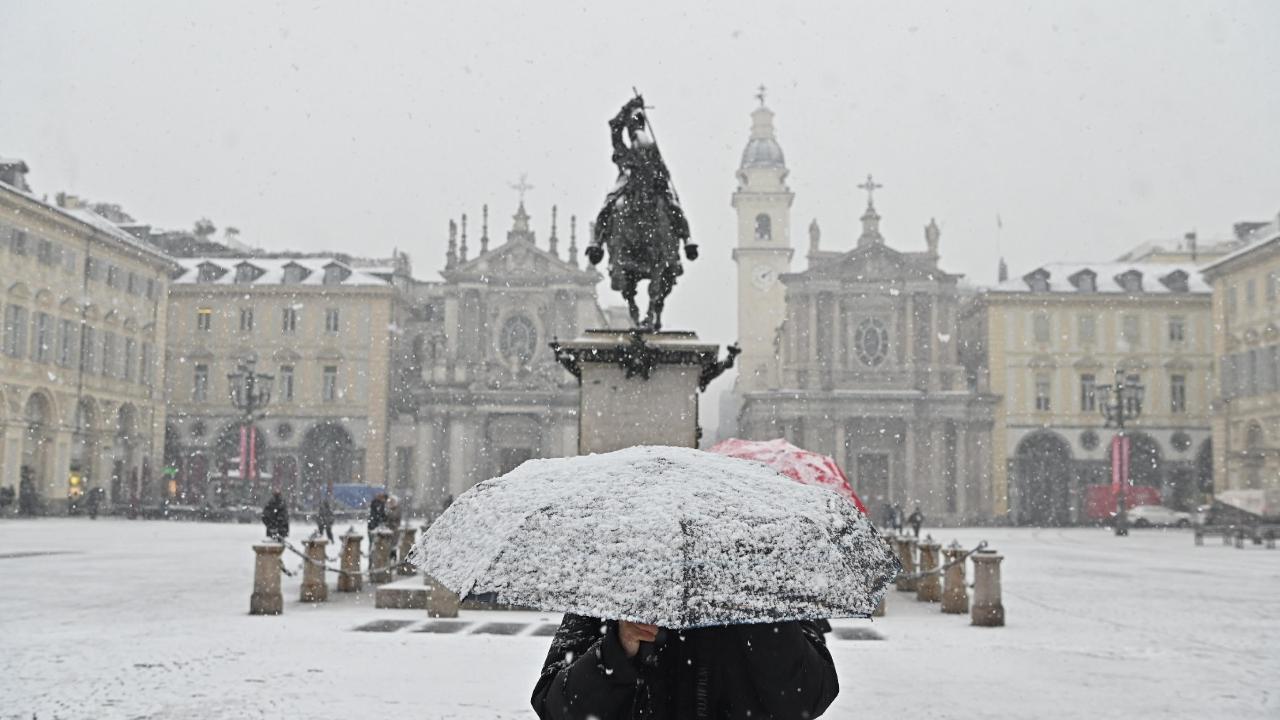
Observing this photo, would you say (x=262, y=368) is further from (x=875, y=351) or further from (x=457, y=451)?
(x=875, y=351)

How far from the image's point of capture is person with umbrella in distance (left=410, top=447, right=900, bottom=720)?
269 centimetres

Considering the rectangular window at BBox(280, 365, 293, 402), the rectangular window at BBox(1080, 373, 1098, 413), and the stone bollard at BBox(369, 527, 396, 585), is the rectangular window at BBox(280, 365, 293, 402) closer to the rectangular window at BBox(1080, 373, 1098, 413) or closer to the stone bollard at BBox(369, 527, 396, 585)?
the rectangular window at BBox(1080, 373, 1098, 413)

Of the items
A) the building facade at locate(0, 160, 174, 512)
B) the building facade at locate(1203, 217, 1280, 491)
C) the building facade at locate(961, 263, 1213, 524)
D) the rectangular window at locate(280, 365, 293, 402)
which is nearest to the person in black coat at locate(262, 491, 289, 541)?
the building facade at locate(0, 160, 174, 512)

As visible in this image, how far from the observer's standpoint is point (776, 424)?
6109 centimetres

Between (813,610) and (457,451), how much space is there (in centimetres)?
5993

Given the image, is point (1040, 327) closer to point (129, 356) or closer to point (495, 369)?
point (495, 369)

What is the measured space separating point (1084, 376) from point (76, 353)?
4582 cm

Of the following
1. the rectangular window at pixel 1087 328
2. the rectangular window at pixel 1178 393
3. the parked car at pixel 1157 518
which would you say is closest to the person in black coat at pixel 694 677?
the parked car at pixel 1157 518

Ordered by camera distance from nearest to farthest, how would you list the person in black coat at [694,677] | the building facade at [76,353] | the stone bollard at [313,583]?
the person in black coat at [694,677] → the stone bollard at [313,583] → the building facade at [76,353]

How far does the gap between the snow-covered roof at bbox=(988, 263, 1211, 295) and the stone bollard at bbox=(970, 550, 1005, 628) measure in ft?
161

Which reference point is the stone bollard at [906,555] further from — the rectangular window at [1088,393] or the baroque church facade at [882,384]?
the rectangular window at [1088,393]

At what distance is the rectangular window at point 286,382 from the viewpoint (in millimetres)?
61156

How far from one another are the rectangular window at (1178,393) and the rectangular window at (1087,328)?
166 inches

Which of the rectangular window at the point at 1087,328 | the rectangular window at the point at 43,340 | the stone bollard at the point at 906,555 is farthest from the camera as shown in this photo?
the rectangular window at the point at 1087,328
